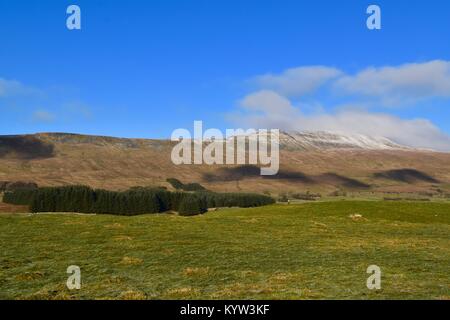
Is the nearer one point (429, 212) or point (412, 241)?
point (412, 241)

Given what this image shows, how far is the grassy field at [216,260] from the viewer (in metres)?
18.5

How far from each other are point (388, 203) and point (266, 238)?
4695 centimetres

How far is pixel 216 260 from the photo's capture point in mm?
26406

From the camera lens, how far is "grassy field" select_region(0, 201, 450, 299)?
18.5 meters

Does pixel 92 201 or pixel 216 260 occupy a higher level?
pixel 216 260

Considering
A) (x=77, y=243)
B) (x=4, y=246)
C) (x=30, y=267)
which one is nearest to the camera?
(x=30, y=267)

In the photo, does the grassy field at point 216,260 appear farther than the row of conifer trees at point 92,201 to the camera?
No

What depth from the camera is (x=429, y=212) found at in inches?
2739

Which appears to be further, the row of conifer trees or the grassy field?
the row of conifer trees

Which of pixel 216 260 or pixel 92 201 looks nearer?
pixel 216 260
